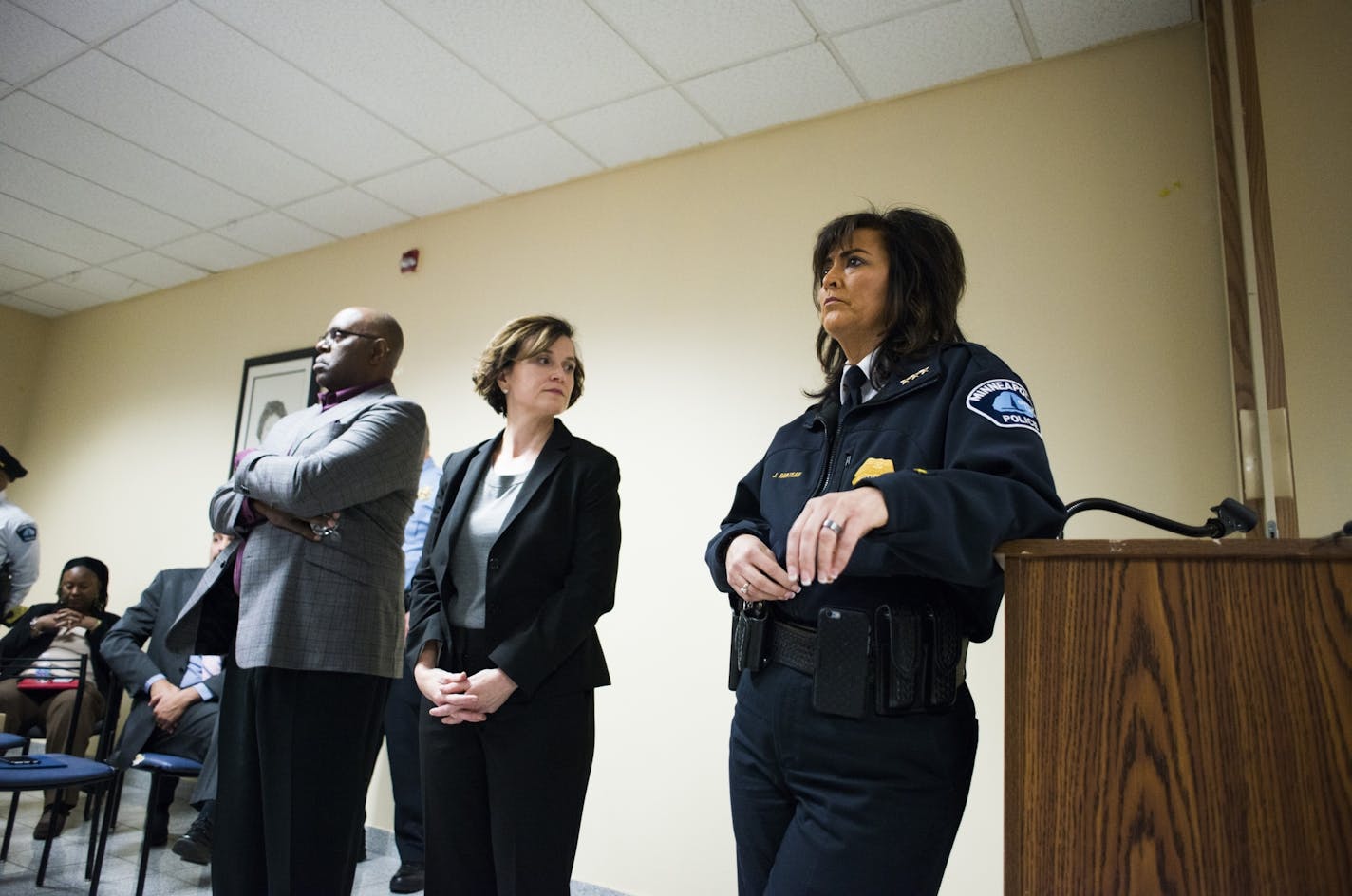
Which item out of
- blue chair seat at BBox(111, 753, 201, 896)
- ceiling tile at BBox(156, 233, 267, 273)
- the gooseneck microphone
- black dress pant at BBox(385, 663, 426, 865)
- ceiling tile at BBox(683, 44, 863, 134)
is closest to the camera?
the gooseneck microphone

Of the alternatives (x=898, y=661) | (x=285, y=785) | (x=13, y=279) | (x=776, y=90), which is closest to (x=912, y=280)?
(x=898, y=661)

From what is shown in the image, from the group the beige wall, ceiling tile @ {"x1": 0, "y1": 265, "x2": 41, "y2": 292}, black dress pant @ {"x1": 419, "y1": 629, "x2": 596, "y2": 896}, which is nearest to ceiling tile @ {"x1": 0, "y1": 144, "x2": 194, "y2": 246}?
the beige wall

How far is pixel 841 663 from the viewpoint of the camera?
1.07 meters

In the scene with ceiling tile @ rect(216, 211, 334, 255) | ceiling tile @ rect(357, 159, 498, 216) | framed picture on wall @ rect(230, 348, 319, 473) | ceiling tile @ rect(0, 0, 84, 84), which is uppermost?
ceiling tile @ rect(0, 0, 84, 84)

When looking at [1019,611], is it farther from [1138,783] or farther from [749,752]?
[749,752]

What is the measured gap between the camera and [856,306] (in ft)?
4.42

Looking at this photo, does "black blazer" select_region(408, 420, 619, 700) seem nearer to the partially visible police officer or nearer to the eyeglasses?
the eyeglasses

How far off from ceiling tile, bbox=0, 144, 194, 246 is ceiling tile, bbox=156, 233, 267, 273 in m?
0.08

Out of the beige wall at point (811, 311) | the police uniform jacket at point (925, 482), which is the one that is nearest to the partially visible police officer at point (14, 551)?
the beige wall at point (811, 311)

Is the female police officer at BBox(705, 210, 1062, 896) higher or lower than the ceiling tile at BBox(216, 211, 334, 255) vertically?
lower

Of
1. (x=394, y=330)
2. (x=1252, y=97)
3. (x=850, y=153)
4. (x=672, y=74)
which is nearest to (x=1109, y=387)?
(x=1252, y=97)

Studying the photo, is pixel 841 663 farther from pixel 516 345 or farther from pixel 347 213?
pixel 347 213

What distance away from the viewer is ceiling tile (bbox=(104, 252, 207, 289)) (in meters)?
5.12

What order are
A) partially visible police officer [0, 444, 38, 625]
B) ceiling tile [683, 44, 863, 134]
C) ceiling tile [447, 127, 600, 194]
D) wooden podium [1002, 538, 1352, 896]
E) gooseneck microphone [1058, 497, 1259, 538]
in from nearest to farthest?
wooden podium [1002, 538, 1352, 896]
gooseneck microphone [1058, 497, 1259, 538]
ceiling tile [683, 44, 863, 134]
ceiling tile [447, 127, 600, 194]
partially visible police officer [0, 444, 38, 625]
